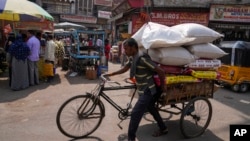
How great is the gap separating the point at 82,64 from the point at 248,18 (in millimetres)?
12233

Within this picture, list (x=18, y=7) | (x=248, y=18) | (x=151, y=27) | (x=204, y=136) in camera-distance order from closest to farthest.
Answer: (x=151, y=27)
(x=204, y=136)
(x=18, y=7)
(x=248, y=18)

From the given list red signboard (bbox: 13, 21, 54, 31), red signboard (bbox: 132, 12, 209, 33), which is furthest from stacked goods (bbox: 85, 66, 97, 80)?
red signboard (bbox: 132, 12, 209, 33)

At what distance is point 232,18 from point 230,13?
357mm

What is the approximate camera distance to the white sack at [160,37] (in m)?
Answer: 4.41

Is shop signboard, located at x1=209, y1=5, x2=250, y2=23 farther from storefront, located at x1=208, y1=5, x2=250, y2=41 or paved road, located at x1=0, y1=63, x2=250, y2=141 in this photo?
paved road, located at x1=0, y1=63, x2=250, y2=141

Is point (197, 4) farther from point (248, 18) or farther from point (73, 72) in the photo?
→ point (73, 72)

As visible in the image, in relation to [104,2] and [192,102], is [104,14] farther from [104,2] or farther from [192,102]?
[192,102]

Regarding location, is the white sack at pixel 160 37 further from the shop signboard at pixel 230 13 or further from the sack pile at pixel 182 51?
the shop signboard at pixel 230 13

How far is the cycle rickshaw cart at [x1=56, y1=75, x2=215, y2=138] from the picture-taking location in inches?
174

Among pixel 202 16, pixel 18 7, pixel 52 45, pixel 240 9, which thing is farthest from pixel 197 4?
pixel 18 7

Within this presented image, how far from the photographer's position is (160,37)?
445 cm

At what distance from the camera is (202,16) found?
18297mm

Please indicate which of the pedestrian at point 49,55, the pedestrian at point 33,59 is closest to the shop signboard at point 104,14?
the pedestrian at point 49,55

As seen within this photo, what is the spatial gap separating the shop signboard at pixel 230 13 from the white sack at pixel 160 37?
47.7 ft
